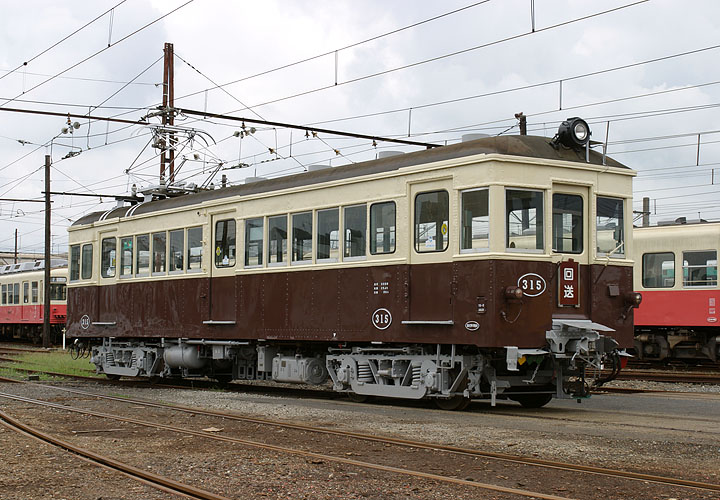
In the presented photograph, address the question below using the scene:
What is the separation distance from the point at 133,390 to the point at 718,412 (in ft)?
33.3

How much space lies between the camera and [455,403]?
512 inches

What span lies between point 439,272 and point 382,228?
4.21ft

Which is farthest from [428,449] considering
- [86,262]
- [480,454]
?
[86,262]

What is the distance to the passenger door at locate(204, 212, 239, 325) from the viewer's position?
53.1ft

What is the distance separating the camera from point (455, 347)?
41.2 ft

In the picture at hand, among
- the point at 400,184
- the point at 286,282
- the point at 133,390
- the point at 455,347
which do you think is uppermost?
the point at 400,184

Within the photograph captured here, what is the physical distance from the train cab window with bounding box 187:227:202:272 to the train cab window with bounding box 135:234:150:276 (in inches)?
63.3

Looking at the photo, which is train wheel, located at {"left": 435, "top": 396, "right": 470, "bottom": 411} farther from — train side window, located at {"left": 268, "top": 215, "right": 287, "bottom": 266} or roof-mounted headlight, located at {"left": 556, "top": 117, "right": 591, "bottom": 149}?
roof-mounted headlight, located at {"left": 556, "top": 117, "right": 591, "bottom": 149}

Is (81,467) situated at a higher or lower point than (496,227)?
lower

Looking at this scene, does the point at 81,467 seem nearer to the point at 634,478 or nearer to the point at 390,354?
the point at 634,478

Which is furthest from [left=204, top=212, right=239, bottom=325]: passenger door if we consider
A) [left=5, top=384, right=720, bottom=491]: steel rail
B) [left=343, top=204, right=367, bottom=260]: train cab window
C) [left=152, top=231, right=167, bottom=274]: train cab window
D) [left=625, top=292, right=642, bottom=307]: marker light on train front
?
[left=625, top=292, right=642, bottom=307]: marker light on train front

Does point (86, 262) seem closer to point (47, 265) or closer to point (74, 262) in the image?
point (74, 262)

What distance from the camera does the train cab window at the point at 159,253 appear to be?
712 inches

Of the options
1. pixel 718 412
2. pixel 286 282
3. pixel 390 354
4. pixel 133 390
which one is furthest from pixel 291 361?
pixel 718 412
